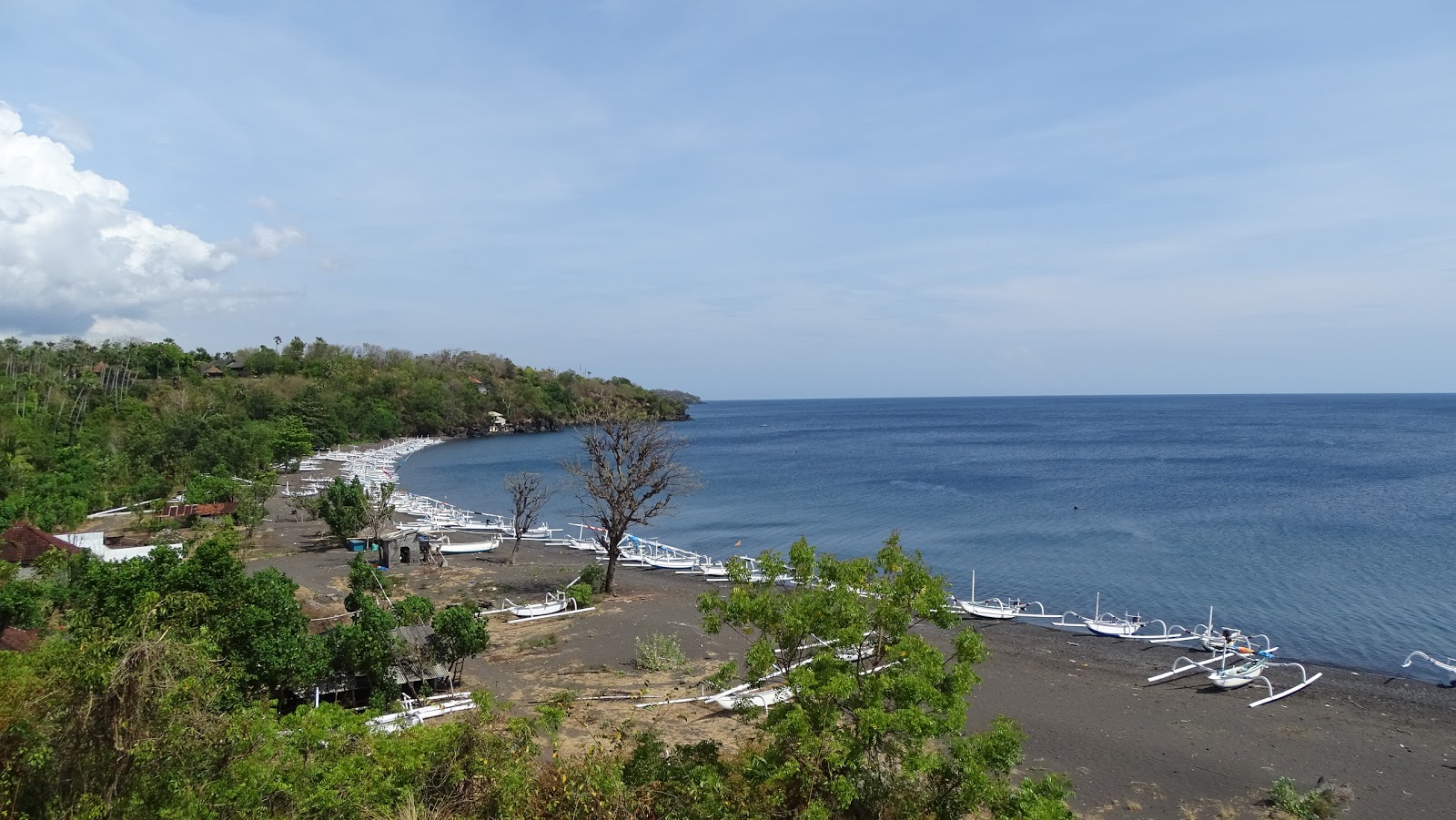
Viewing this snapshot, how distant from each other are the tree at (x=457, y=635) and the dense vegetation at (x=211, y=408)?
1075 cm

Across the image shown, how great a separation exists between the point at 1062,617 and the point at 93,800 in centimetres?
2383

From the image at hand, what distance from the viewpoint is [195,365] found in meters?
87.9

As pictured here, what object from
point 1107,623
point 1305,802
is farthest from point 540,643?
point 1107,623

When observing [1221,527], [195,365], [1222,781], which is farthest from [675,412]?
[1222,781]

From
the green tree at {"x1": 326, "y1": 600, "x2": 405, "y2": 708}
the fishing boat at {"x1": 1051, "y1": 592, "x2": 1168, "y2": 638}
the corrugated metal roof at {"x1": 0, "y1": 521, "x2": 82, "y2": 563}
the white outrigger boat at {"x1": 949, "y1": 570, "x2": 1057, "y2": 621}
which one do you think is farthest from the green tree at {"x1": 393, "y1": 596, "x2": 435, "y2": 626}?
the fishing boat at {"x1": 1051, "y1": 592, "x2": 1168, "y2": 638}

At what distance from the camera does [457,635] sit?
14.8m

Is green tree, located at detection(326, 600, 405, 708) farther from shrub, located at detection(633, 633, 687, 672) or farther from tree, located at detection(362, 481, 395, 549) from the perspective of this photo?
tree, located at detection(362, 481, 395, 549)

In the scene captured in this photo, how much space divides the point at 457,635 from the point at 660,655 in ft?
16.2

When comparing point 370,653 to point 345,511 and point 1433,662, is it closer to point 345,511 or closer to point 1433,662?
point 345,511

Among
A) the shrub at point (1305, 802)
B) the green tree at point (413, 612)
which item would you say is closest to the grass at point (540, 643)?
Answer: the green tree at point (413, 612)

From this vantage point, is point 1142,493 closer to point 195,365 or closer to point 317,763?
point 317,763

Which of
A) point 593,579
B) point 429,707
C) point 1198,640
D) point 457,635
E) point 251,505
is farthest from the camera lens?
point 251,505

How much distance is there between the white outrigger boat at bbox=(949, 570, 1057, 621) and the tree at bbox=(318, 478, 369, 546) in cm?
2220

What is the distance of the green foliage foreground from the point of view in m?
6.32
